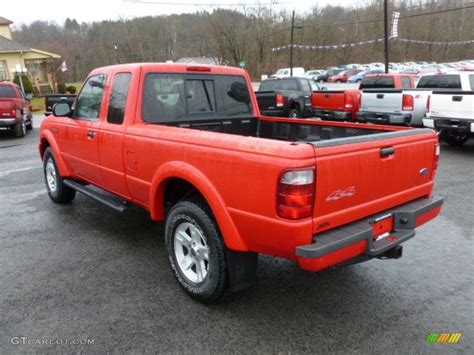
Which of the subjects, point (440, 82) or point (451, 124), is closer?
point (451, 124)

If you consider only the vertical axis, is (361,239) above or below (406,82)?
below

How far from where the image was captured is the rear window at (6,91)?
50.3 feet

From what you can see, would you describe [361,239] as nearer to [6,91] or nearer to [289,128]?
[289,128]

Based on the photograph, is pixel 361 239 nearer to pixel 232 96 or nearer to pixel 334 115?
pixel 232 96

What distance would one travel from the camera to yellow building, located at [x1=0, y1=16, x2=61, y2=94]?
41250 millimetres

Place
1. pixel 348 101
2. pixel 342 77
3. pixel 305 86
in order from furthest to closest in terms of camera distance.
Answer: pixel 342 77 < pixel 305 86 < pixel 348 101

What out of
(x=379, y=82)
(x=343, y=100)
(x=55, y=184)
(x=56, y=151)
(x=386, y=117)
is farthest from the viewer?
(x=379, y=82)

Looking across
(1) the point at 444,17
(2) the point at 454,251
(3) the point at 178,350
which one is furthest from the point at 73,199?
(1) the point at 444,17

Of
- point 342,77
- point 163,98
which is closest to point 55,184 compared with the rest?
point 163,98

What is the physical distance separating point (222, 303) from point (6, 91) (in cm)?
1535

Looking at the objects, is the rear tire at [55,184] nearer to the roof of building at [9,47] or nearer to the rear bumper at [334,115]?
the rear bumper at [334,115]

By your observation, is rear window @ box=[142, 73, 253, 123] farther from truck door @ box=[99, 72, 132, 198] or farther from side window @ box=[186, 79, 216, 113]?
truck door @ box=[99, 72, 132, 198]

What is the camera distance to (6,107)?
13883mm

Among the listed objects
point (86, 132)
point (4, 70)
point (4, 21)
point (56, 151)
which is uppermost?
point (4, 21)
